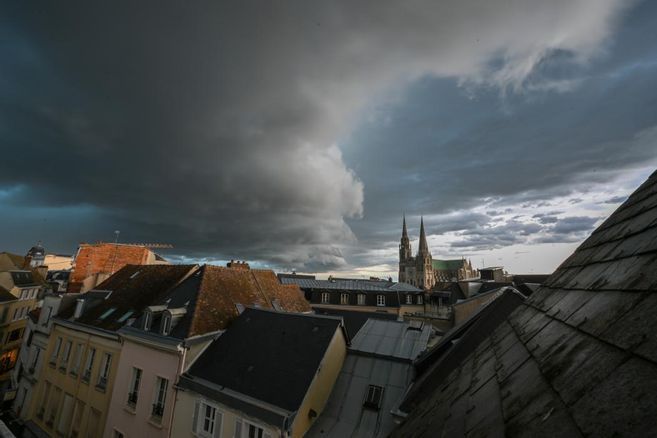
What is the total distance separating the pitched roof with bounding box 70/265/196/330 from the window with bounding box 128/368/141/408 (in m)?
4.18

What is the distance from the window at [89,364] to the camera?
17469 mm

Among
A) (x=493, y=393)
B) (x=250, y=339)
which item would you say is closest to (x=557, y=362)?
(x=493, y=393)

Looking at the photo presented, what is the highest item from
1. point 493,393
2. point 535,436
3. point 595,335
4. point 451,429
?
point 595,335

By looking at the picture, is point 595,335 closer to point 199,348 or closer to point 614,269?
point 614,269

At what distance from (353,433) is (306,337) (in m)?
4.62

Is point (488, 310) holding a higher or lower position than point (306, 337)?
higher

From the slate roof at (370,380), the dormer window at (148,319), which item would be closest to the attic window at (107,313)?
the dormer window at (148,319)

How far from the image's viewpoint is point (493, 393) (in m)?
2.16

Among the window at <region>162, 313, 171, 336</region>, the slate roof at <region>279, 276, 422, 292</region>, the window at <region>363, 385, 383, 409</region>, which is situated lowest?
the window at <region>363, 385, 383, 409</region>

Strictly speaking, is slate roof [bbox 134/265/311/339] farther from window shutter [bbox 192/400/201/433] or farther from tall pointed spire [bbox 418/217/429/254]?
tall pointed spire [bbox 418/217/429/254]

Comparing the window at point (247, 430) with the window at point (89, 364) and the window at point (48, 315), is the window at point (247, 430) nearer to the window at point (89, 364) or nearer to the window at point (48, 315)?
the window at point (89, 364)

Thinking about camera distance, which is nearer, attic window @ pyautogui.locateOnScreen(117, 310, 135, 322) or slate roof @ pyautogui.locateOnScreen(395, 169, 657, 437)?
slate roof @ pyautogui.locateOnScreen(395, 169, 657, 437)

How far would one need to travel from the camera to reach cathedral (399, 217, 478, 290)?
4417 inches

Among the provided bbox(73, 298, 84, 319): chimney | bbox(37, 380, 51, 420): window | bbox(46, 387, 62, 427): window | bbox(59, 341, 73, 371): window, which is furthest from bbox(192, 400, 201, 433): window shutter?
bbox(73, 298, 84, 319): chimney
